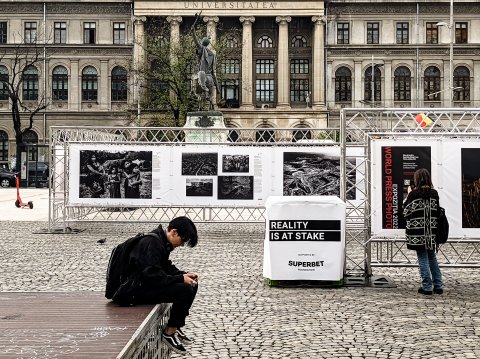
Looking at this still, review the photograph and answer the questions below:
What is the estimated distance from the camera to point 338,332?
8.90 metres

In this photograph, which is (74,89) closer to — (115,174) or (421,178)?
(115,174)

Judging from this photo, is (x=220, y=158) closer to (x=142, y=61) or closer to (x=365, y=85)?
(x=142, y=61)

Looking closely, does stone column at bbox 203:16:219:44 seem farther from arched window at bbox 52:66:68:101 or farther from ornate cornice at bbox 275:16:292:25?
arched window at bbox 52:66:68:101

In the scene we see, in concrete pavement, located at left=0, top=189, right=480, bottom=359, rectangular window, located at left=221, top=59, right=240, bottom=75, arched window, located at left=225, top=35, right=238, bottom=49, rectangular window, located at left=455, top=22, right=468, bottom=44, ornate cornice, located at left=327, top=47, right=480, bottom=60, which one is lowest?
concrete pavement, located at left=0, top=189, right=480, bottom=359

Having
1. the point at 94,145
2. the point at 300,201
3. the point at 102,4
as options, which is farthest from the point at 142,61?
the point at 300,201

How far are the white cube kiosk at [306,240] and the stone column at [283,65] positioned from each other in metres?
62.2

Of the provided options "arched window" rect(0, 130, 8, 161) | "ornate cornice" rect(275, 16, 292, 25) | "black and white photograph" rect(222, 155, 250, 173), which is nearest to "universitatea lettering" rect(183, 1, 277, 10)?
"ornate cornice" rect(275, 16, 292, 25)

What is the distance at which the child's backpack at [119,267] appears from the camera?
7.18 meters

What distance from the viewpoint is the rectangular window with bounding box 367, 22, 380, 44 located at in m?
76.7

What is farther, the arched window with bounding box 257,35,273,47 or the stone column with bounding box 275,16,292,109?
the arched window with bounding box 257,35,273,47

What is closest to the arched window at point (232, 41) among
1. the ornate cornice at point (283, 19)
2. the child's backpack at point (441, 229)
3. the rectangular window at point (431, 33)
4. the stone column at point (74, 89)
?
the ornate cornice at point (283, 19)

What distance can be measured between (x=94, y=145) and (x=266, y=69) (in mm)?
56128

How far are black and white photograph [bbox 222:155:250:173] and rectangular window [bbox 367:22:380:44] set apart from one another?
5837cm

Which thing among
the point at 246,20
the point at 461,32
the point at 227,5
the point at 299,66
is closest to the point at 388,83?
the point at 461,32
